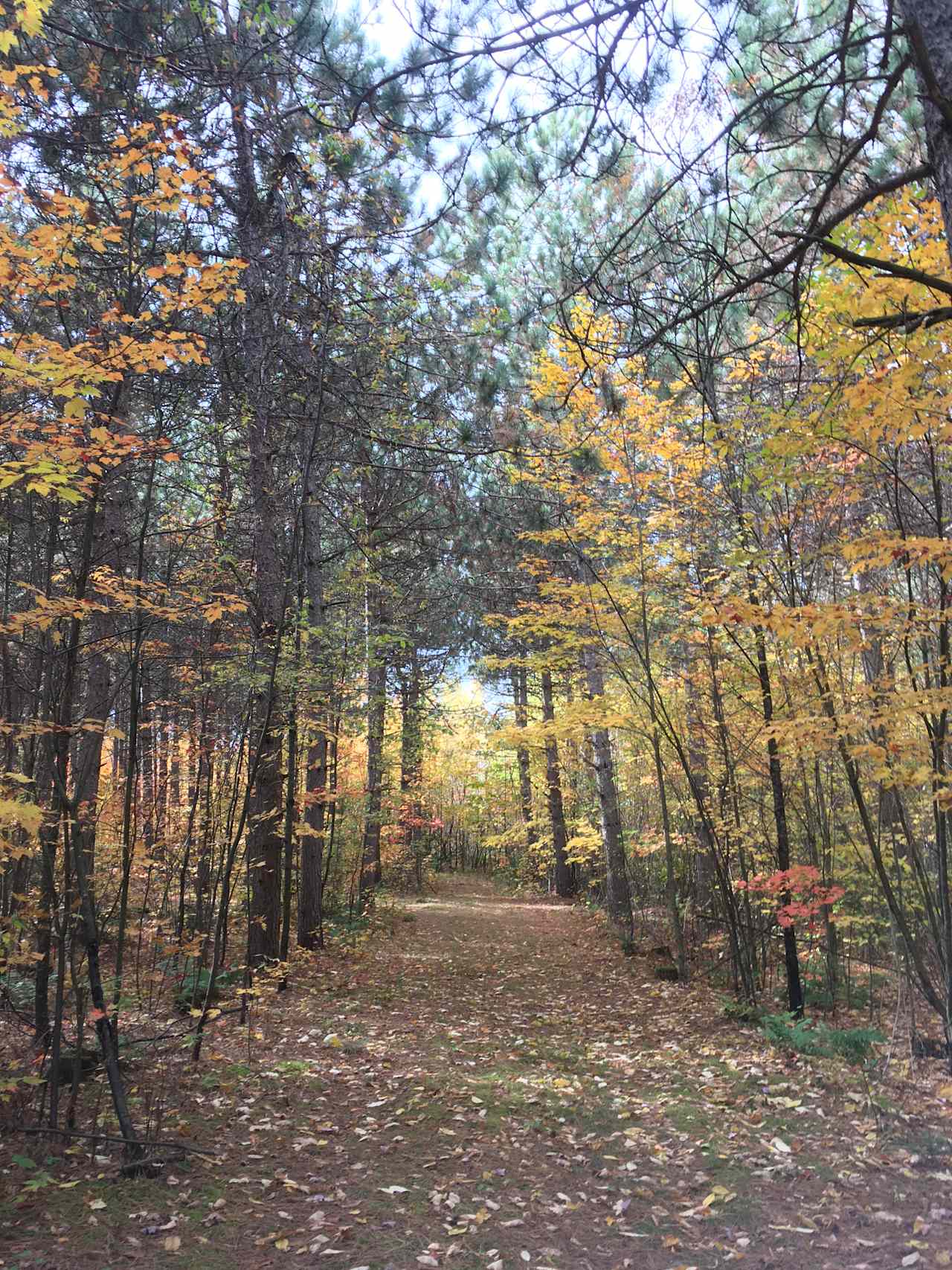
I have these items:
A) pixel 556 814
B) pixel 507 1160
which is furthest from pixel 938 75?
pixel 556 814

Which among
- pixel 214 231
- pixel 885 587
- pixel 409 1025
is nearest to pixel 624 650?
pixel 885 587

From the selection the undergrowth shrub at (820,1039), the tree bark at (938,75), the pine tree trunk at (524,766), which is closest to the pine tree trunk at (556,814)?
the pine tree trunk at (524,766)

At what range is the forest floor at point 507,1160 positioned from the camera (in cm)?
347

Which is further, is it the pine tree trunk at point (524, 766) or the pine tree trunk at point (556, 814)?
the pine tree trunk at point (524, 766)

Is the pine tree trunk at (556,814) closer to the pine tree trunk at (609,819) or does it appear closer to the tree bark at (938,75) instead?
the pine tree trunk at (609,819)

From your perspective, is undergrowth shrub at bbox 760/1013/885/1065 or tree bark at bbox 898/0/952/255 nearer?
tree bark at bbox 898/0/952/255

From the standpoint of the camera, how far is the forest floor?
11.4 ft

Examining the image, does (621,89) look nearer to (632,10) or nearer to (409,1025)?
(632,10)

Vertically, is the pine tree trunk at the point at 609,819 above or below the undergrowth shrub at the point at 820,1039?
above

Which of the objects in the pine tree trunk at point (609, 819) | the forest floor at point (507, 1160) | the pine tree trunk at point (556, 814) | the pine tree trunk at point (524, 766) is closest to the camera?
the forest floor at point (507, 1160)

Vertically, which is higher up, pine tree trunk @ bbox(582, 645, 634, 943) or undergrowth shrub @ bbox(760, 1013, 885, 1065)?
pine tree trunk @ bbox(582, 645, 634, 943)

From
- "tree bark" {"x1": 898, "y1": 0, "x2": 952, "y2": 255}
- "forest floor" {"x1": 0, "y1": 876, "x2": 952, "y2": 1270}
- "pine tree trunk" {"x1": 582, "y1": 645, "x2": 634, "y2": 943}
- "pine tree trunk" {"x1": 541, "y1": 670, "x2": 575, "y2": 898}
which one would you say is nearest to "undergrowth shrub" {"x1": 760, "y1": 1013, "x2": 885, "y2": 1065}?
"forest floor" {"x1": 0, "y1": 876, "x2": 952, "y2": 1270}

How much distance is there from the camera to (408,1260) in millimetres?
3385

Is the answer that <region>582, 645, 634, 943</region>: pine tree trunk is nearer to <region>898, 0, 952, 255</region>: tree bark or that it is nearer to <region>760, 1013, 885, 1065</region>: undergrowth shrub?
<region>760, 1013, 885, 1065</region>: undergrowth shrub
